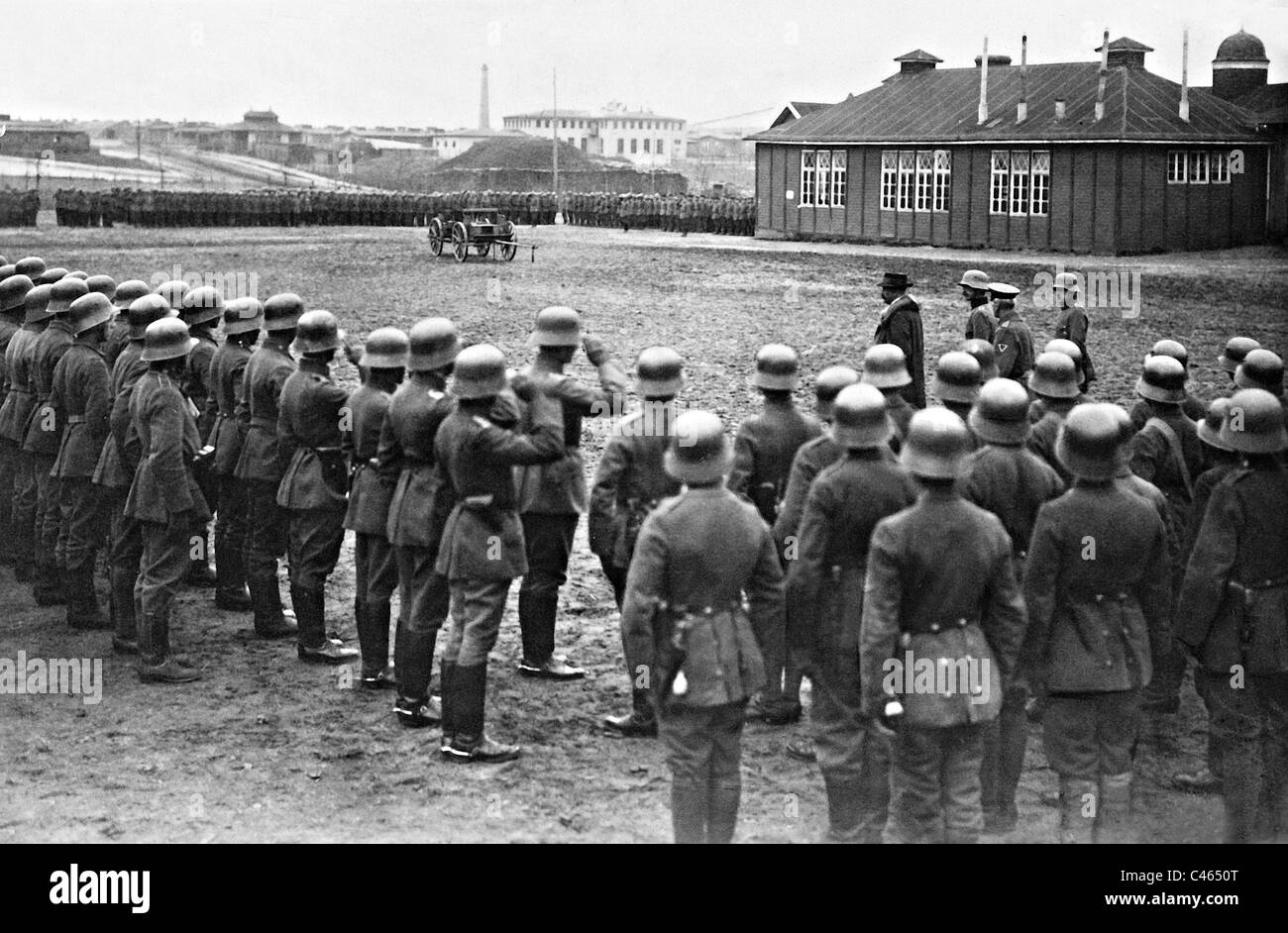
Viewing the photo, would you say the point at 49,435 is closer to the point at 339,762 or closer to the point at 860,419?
the point at 339,762

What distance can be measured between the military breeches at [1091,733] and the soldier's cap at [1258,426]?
112 centimetres

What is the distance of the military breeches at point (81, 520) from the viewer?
28.2 ft

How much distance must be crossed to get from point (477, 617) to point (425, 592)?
1.69ft

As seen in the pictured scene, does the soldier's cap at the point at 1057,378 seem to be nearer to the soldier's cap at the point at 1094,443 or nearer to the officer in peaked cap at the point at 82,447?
the soldier's cap at the point at 1094,443

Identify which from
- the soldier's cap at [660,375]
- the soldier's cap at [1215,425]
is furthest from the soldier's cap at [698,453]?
the soldier's cap at [1215,425]

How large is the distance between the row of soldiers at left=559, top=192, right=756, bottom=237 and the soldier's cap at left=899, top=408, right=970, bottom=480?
129 feet

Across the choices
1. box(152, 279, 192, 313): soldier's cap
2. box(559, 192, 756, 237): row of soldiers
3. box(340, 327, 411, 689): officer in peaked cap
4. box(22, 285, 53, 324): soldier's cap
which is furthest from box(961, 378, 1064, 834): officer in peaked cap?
box(559, 192, 756, 237): row of soldiers

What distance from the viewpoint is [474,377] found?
252 inches

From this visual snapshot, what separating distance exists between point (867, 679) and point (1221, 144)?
3044cm

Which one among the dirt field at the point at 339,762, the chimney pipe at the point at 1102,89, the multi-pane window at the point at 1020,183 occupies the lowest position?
the dirt field at the point at 339,762

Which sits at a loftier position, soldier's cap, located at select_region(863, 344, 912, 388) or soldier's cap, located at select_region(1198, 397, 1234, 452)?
soldier's cap, located at select_region(863, 344, 912, 388)

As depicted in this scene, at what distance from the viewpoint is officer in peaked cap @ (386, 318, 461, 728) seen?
6.85 m

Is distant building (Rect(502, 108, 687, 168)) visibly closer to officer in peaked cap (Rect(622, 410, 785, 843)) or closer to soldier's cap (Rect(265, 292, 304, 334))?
soldier's cap (Rect(265, 292, 304, 334))

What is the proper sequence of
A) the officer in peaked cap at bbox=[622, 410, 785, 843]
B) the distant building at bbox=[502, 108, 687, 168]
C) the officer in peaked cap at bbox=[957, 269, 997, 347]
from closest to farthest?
the officer in peaked cap at bbox=[622, 410, 785, 843] → the officer in peaked cap at bbox=[957, 269, 997, 347] → the distant building at bbox=[502, 108, 687, 168]
